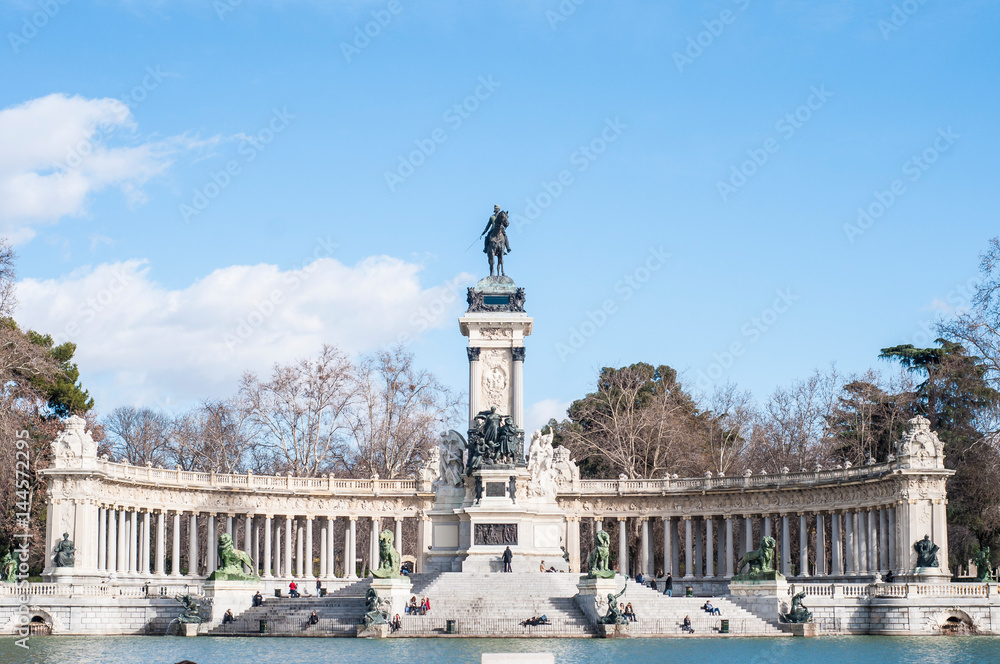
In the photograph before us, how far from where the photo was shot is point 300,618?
152 ft

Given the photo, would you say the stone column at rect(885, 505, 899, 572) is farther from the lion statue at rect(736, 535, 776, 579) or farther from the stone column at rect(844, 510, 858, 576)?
the lion statue at rect(736, 535, 776, 579)

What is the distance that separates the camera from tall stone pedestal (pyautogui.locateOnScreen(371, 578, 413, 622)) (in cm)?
4553

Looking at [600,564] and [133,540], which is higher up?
[133,540]

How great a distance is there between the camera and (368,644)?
4025 cm

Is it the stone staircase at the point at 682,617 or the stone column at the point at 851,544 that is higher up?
the stone column at the point at 851,544

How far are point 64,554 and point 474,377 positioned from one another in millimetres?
19048

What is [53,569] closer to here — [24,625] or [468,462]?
[24,625]

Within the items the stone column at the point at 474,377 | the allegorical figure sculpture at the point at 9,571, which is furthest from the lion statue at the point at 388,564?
the allegorical figure sculpture at the point at 9,571

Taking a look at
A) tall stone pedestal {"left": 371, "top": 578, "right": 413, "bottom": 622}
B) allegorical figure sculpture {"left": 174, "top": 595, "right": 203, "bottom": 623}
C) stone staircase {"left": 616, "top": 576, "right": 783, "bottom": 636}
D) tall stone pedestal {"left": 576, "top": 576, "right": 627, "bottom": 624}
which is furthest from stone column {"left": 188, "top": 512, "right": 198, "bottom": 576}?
stone staircase {"left": 616, "top": 576, "right": 783, "bottom": 636}

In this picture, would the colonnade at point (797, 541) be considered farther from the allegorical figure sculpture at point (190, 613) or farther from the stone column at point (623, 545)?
the allegorical figure sculpture at point (190, 613)

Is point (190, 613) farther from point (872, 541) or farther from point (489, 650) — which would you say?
point (872, 541)

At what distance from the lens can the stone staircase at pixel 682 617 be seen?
147 ft

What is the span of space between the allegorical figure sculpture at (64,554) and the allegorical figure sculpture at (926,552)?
1356 inches

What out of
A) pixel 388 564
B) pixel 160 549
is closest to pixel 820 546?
pixel 388 564
